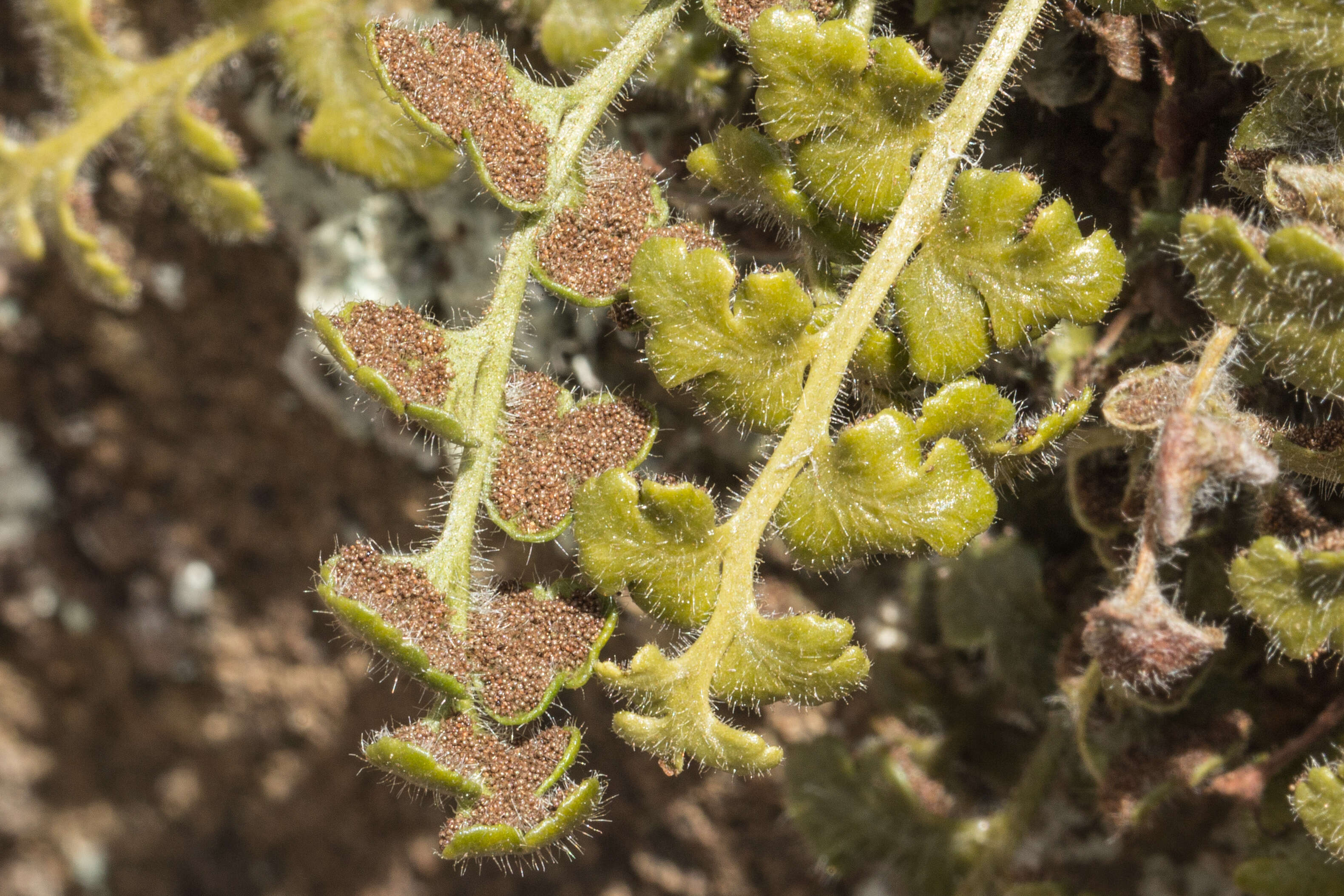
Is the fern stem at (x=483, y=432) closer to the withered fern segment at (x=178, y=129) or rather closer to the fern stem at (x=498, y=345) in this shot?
the fern stem at (x=498, y=345)

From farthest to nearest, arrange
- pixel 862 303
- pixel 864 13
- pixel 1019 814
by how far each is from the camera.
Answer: pixel 1019 814, pixel 864 13, pixel 862 303

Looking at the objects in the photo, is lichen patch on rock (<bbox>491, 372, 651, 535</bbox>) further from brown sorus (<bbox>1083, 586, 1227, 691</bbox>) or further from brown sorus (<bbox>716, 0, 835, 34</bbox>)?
brown sorus (<bbox>1083, 586, 1227, 691</bbox>)

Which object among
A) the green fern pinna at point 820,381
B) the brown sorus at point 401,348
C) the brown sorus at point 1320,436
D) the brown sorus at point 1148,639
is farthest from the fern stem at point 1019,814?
the brown sorus at point 401,348

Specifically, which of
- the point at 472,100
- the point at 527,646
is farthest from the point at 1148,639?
the point at 472,100

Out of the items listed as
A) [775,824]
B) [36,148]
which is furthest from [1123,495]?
[36,148]

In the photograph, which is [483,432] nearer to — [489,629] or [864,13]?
[489,629]

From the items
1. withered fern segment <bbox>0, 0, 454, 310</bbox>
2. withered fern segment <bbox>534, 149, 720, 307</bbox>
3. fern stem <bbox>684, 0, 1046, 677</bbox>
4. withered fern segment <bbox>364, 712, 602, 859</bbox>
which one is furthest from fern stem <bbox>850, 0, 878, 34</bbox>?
withered fern segment <bbox>364, 712, 602, 859</bbox>
